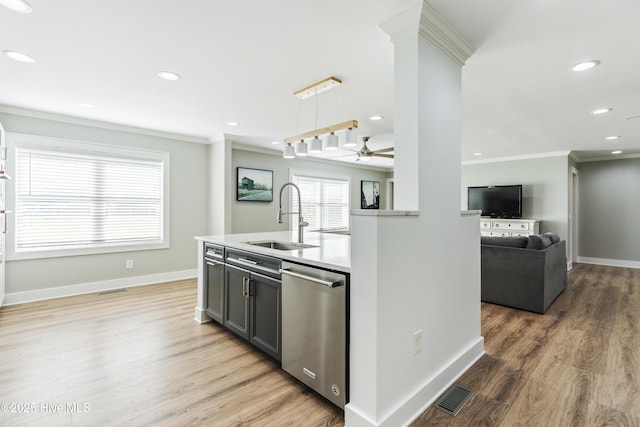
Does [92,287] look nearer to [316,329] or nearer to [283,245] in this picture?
[283,245]

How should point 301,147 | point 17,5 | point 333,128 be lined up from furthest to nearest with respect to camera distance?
1. point 301,147
2. point 333,128
3. point 17,5

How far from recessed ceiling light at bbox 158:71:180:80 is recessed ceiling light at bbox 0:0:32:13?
93 cm

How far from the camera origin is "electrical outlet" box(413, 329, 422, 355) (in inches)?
70.6

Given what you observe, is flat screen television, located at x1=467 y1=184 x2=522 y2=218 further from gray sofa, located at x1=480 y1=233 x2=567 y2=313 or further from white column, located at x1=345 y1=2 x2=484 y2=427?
white column, located at x1=345 y1=2 x2=484 y2=427

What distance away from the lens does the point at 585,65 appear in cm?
247

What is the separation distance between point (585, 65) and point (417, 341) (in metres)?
2.57

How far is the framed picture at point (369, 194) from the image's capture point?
322 inches

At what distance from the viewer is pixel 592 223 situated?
264 inches

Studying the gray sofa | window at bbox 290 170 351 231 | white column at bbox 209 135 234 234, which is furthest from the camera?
window at bbox 290 170 351 231

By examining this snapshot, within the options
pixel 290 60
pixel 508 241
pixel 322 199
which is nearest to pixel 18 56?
pixel 290 60

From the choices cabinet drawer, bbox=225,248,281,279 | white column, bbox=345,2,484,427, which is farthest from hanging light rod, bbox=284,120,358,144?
cabinet drawer, bbox=225,248,281,279

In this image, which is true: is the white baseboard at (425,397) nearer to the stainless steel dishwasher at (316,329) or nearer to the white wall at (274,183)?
the stainless steel dishwasher at (316,329)

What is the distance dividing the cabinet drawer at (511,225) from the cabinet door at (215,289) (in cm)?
600

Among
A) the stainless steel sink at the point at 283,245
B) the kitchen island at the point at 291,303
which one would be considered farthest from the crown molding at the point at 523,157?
the stainless steel sink at the point at 283,245
